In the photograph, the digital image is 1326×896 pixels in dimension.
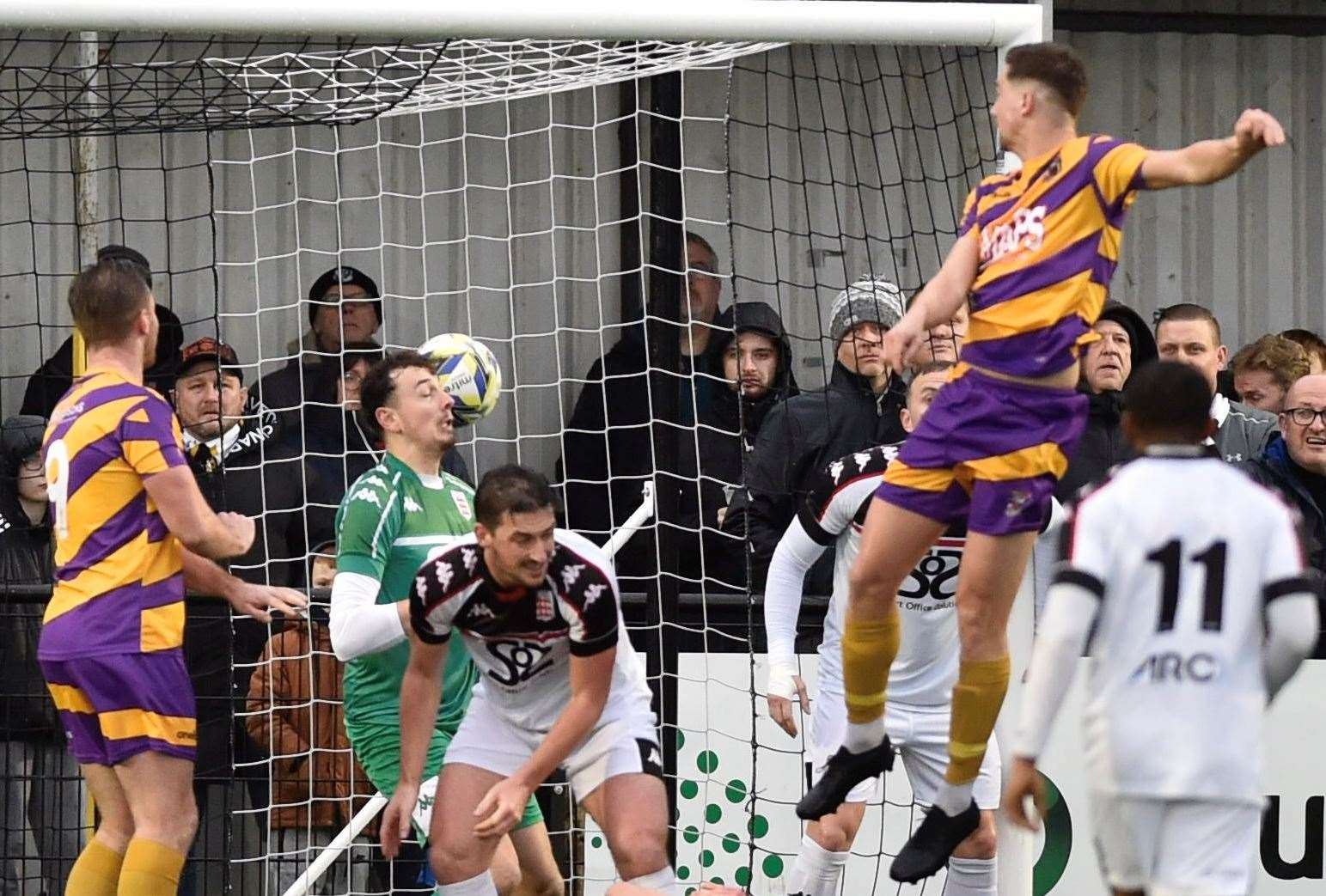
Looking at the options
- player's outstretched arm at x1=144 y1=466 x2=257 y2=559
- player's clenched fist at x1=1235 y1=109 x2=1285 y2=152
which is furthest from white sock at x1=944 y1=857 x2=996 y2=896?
player's clenched fist at x1=1235 y1=109 x2=1285 y2=152

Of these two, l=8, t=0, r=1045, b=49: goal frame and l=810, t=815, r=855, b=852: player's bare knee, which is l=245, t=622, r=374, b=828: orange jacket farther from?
l=8, t=0, r=1045, b=49: goal frame

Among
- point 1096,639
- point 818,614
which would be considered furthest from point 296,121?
point 1096,639

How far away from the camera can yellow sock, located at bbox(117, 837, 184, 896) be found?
5363mm

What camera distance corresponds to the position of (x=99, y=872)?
18.0 feet

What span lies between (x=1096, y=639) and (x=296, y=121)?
347cm

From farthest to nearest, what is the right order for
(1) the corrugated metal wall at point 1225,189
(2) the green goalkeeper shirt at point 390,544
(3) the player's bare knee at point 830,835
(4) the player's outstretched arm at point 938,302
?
(1) the corrugated metal wall at point 1225,189
(3) the player's bare knee at point 830,835
(2) the green goalkeeper shirt at point 390,544
(4) the player's outstretched arm at point 938,302

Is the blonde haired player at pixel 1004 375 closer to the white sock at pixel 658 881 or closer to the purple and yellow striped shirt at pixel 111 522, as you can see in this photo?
the white sock at pixel 658 881

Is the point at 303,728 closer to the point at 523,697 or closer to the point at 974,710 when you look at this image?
the point at 523,697

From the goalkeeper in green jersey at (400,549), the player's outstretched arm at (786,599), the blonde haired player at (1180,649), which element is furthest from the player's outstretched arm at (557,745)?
the blonde haired player at (1180,649)

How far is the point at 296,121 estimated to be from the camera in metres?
6.76

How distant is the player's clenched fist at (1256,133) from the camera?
4617 mm

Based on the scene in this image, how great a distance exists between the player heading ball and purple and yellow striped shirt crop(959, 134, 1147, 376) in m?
1.25

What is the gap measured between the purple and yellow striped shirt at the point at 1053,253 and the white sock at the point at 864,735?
106 centimetres

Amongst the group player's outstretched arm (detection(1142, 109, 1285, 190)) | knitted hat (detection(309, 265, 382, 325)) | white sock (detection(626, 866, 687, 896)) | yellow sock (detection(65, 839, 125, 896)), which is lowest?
white sock (detection(626, 866, 687, 896))
